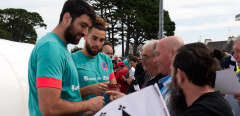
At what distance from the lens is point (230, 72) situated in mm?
2152

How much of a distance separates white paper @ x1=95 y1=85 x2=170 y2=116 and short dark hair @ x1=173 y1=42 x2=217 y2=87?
317 millimetres

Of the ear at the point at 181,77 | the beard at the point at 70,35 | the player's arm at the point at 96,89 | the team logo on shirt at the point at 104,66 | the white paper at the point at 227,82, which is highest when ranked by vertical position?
the beard at the point at 70,35

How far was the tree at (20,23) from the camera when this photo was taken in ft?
175

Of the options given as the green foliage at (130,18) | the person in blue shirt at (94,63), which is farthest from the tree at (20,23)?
the person in blue shirt at (94,63)

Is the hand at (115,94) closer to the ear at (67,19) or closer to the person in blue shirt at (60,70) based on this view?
the person in blue shirt at (60,70)

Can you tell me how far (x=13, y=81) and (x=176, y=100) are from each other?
57.4 inches

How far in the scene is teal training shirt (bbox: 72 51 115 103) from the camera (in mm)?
2812

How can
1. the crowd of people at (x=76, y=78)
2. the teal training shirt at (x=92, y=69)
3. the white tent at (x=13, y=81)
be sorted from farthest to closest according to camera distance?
the teal training shirt at (x=92, y=69), the white tent at (x=13, y=81), the crowd of people at (x=76, y=78)

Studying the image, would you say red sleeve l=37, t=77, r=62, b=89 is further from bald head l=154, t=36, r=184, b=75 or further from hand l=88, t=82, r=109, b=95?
bald head l=154, t=36, r=184, b=75

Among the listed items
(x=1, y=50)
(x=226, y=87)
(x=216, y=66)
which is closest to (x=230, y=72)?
(x=226, y=87)

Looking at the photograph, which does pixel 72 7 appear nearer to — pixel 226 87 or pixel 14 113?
pixel 14 113

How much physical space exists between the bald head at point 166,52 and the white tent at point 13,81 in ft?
4.21

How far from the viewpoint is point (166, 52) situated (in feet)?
8.21

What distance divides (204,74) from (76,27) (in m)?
0.97
